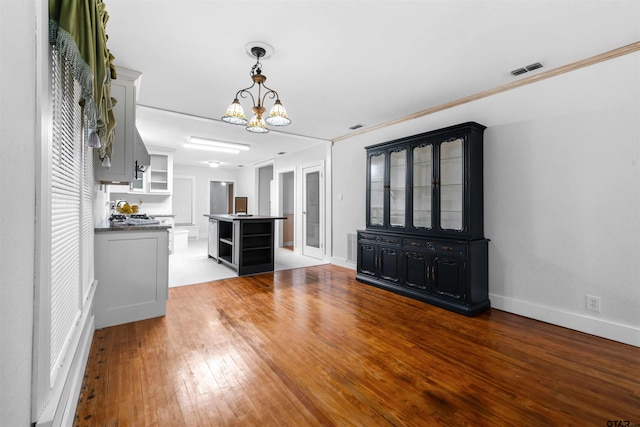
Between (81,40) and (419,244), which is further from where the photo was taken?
(419,244)

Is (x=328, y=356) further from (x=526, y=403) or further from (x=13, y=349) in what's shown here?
(x=13, y=349)

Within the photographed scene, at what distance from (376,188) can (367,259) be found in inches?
43.0

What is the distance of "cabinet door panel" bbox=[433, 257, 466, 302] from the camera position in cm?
315

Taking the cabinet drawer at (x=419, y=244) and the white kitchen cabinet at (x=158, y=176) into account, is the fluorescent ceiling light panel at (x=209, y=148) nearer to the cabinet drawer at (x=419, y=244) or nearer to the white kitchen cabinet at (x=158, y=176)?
the white kitchen cabinet at (x=158, y=176)

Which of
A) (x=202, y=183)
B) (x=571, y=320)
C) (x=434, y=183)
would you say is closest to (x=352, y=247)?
(x=434, y=183)

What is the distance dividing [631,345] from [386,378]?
7.33ft

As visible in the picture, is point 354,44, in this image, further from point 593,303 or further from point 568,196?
point 593,303

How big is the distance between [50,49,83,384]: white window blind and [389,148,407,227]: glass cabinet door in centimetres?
339

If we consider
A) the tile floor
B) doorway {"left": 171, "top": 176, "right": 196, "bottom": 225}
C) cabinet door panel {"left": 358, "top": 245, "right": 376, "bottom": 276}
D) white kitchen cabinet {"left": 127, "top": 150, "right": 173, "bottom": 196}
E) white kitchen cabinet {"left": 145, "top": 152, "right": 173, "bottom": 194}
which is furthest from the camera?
doorway {"left": 171, "top": 176, "right": 196, "bottom": 225}

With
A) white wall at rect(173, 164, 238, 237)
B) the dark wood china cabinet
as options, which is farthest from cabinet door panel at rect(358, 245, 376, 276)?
white wall at rect(173, 164, 238, 237)

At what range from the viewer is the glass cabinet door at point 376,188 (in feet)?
14.0

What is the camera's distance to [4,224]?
72cm

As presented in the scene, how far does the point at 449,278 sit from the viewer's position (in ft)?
10.7

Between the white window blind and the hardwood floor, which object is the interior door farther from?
the white window blind
